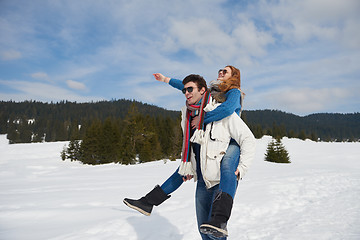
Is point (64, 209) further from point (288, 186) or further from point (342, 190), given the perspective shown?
point (342, 190)

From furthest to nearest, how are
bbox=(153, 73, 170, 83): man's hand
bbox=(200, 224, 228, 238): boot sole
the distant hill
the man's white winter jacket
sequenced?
the distant hill < bbox=(153, 73, 170, 83): man's hand < the man's white winter jacket < bbox=(200, 224, 228, 238): boot sole

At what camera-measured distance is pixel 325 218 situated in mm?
4848

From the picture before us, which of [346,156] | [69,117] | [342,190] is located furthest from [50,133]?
[342,190]

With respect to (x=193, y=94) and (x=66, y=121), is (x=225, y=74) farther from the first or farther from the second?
(x=66, y=121)

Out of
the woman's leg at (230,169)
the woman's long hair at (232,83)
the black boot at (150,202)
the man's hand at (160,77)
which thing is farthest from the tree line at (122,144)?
the woman's leg at (230,169)

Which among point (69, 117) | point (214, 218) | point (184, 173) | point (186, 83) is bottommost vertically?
point (214, 218)

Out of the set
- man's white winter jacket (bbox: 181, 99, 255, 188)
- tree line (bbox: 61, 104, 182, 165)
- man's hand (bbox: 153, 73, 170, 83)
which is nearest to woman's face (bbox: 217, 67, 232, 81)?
man's white winter jacket (bbox: 181, 99, 255, 188)

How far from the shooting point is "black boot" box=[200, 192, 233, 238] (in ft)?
6.19

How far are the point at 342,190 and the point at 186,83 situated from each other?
7742 mm

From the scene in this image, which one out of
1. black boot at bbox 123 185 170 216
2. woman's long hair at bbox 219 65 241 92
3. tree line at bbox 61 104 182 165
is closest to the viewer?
woman's long hair at bbox 219 65 241 92

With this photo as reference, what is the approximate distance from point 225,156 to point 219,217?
0.56 metres

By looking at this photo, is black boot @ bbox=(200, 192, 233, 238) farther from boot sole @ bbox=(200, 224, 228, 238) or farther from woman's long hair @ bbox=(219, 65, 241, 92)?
woman's long hair @ bbox=(219, 65, 241, 92)

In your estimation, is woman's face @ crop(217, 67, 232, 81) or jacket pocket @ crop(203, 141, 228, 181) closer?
jacket pocket @ crop(203, 141, 228, 181)

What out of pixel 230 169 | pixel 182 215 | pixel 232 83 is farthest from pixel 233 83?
pixel 182 215
